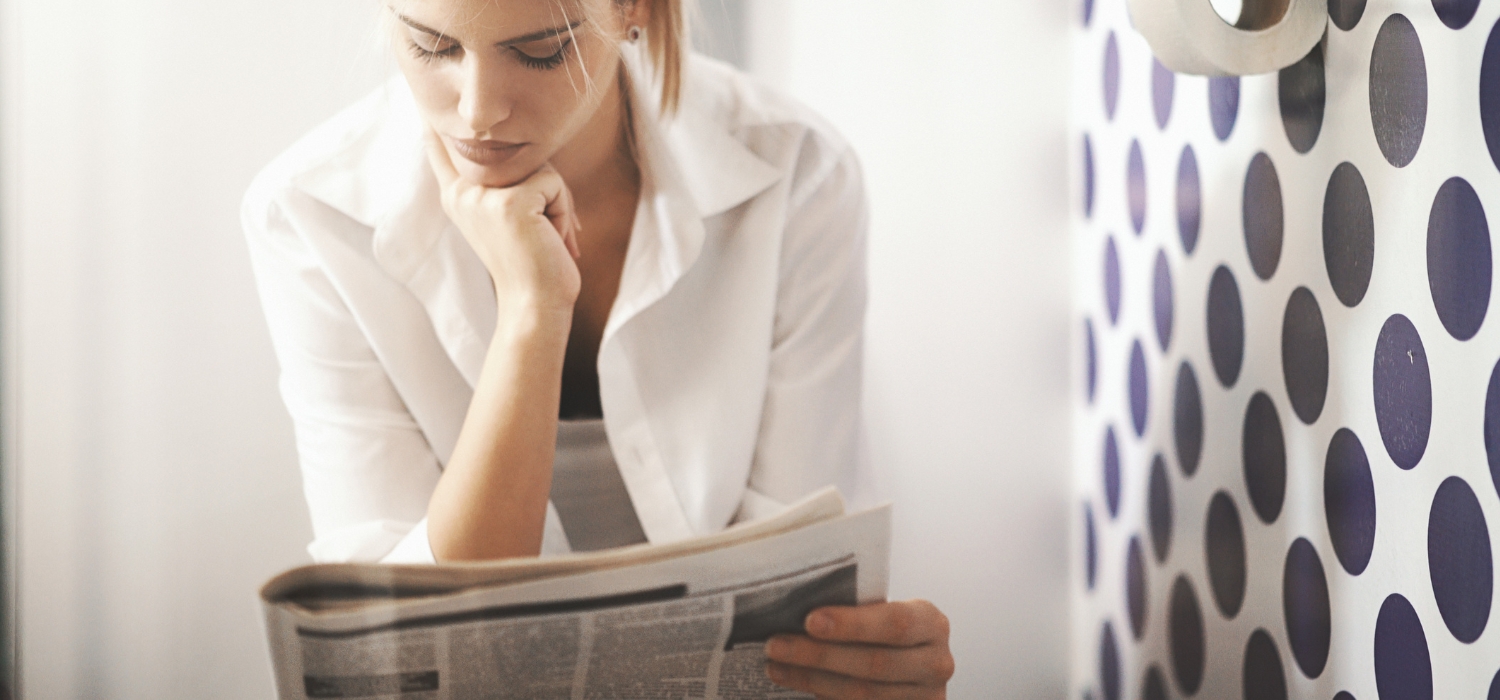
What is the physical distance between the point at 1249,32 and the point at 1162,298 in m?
0.22

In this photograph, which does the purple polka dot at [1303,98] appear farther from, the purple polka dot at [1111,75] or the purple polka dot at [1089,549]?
the purple polka dot at [1089,549]

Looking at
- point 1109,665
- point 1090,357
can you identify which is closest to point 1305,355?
point 1090,357

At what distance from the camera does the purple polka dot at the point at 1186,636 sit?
2.22 feet

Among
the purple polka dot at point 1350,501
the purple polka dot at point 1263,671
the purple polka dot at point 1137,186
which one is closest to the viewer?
the purple polka dot at point 1350,501

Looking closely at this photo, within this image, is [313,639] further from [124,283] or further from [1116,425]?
[1116,425]

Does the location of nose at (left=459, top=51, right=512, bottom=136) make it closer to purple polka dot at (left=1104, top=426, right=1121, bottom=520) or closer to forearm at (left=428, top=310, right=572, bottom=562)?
forearm at (left=428, top=310, right=572, bottom=562)

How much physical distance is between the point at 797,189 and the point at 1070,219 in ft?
0.70

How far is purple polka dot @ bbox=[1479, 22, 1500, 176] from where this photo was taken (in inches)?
14.3

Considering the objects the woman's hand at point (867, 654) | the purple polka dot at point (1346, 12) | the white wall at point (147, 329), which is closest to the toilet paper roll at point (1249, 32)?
the purple polka dot at point (1346, 12)

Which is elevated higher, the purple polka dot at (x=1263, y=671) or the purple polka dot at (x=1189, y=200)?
the purple polka dot at (x=1189, y=200)

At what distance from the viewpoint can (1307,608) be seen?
20.8 inches

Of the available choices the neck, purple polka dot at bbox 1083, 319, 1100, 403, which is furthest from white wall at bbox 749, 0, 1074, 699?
the neck

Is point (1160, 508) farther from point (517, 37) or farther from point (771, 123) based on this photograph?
point (517, 37)

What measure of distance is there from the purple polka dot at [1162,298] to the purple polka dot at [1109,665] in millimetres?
244
